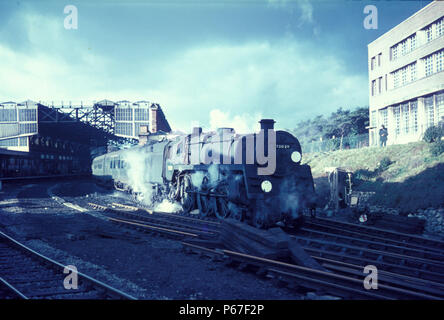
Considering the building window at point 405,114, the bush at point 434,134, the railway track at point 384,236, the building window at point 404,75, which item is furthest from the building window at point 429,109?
the railway track at point 384,236

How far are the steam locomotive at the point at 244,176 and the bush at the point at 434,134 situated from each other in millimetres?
11117

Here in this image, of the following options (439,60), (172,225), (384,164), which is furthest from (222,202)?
(439,60)

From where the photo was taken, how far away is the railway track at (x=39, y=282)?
4.20m

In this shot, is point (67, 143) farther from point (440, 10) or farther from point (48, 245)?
point (440, 10)

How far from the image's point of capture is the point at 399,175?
14.6 m

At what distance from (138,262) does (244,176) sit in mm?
3701

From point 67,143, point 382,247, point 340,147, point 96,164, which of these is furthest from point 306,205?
point 67,143

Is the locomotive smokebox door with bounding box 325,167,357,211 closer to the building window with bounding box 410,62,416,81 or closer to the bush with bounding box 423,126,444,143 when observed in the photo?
the bush with bounding box 423,126,444,143

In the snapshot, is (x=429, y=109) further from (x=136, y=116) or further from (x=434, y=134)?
(x=136, y=116)

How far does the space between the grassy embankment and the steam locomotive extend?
18.9 ft

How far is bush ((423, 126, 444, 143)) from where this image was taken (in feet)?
50.9

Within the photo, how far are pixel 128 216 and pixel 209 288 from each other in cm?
725

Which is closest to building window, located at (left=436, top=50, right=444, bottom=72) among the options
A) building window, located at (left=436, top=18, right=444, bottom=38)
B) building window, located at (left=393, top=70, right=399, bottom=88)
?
building window, located at (left=436, top=18, right=444, bottom=38)
